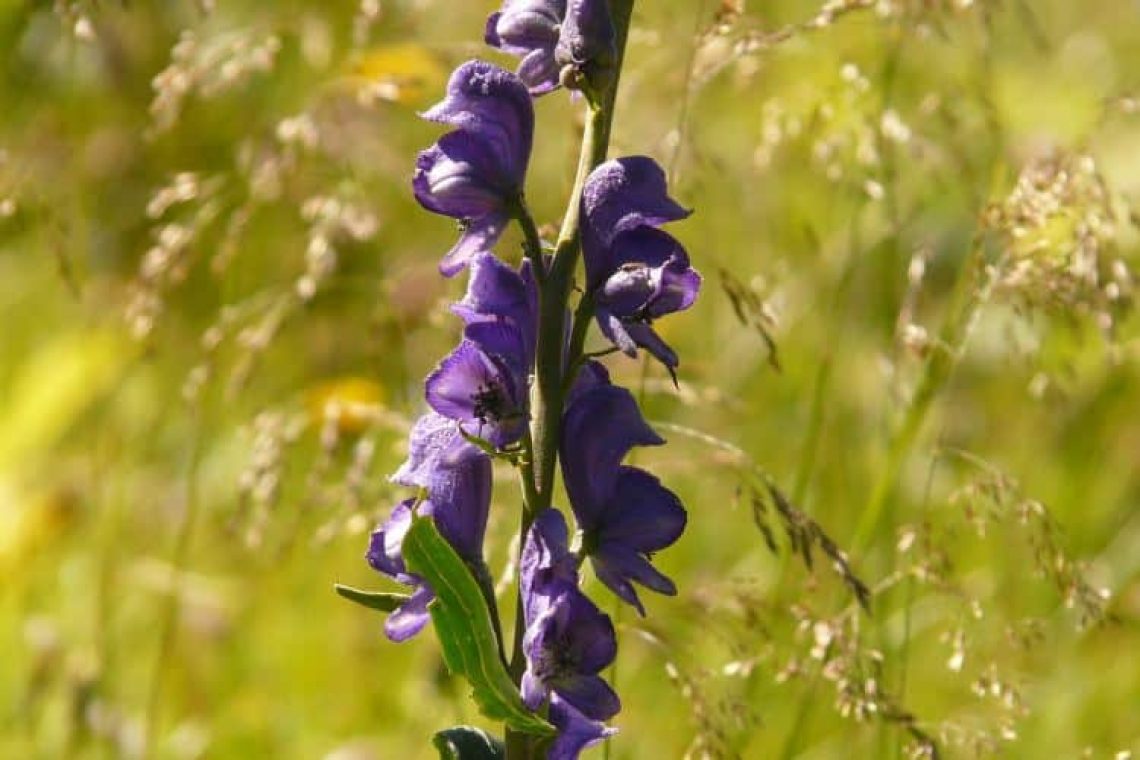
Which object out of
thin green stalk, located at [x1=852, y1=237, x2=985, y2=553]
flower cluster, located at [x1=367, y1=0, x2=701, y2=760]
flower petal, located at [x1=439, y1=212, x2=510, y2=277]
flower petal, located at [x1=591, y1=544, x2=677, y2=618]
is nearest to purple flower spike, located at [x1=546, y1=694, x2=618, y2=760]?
flower cluster, located at [x1=367, y1=0, x2=701, y2=760]

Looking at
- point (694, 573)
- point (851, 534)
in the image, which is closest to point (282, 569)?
point (694, 573)

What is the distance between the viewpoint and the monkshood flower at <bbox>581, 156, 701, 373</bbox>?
1.70 meters

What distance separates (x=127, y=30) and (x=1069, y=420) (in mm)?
3400

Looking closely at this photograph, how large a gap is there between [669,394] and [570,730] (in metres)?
2.26

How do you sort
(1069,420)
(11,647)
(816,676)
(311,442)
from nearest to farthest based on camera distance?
(816,676) → (11,647) → (1069,420) → (311,442)

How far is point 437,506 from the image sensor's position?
1.79m

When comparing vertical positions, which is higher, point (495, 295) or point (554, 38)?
point (554, 38)

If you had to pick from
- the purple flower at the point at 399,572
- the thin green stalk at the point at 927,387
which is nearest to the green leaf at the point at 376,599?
the purple flower at the point at 399,572

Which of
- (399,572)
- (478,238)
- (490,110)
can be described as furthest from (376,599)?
(490,110)

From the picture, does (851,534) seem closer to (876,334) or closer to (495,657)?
(876,334)

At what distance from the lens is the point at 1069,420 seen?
12.9 feet

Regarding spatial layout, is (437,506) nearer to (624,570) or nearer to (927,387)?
(624,570)

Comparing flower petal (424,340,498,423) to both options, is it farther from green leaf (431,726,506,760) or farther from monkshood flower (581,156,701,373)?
green leaf (431,726,506,760)

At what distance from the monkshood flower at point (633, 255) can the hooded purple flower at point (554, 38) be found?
4.2 inches
